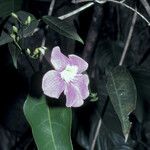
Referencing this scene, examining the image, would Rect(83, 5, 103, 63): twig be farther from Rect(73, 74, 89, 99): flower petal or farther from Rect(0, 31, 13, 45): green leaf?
Rect(0, 31, 13, 45): green leaf

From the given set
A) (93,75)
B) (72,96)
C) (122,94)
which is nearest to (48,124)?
(72,96)

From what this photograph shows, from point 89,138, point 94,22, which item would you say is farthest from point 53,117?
point 89,138

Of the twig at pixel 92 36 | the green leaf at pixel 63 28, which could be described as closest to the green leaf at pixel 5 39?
the green leaf at pixel 63 28

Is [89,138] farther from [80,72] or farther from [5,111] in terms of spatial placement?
[80,72]

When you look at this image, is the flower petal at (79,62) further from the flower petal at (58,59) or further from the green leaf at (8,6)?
the green leaf at (8,6)

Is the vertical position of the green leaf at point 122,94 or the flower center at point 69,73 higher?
the flower center at point 69,73

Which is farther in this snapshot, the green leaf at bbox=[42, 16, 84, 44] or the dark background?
the dark background

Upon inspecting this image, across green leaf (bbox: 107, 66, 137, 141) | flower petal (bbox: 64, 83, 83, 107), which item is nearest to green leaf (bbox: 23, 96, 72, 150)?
flower petal (bbox: 64, 83, 83, 107)
